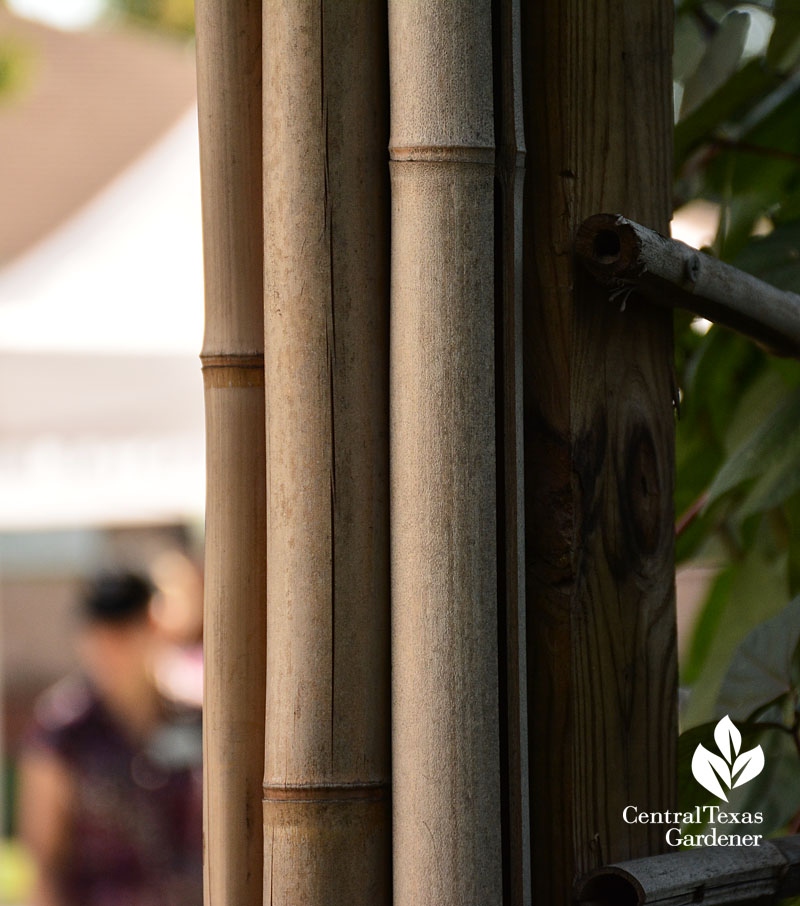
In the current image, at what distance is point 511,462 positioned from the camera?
0.50 meters

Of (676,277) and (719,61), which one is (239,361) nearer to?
(676,277)

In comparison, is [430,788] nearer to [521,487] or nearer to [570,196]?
[521,487]

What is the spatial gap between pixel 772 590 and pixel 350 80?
0.57 m

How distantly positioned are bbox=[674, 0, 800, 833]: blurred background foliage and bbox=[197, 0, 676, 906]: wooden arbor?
0.12 m

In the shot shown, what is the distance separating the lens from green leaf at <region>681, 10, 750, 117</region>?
2.35 feet

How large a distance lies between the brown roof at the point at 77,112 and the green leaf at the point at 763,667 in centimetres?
525

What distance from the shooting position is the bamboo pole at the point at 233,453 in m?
0.53

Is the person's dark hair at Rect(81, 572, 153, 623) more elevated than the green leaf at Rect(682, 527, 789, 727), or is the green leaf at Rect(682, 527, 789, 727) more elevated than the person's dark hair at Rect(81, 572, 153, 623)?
the green leaf at Rect(682, 527, 789, 727)

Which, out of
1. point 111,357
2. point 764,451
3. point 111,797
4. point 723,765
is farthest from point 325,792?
point 111,357

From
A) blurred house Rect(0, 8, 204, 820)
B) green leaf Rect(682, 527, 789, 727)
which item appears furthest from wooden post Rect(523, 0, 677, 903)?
blurred house Rect(0, 8, 204, 820)

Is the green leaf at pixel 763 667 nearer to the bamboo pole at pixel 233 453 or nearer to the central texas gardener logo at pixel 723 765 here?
the central texas gardener logo at pixel 723 765

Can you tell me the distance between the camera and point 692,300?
0.53 m

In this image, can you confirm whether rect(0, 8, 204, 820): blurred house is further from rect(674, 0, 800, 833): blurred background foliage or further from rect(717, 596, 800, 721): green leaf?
rect(717, 596, 800, 721): green leaf

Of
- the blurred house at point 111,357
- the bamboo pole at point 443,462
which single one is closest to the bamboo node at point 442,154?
the bamboo pole at point 443,462
